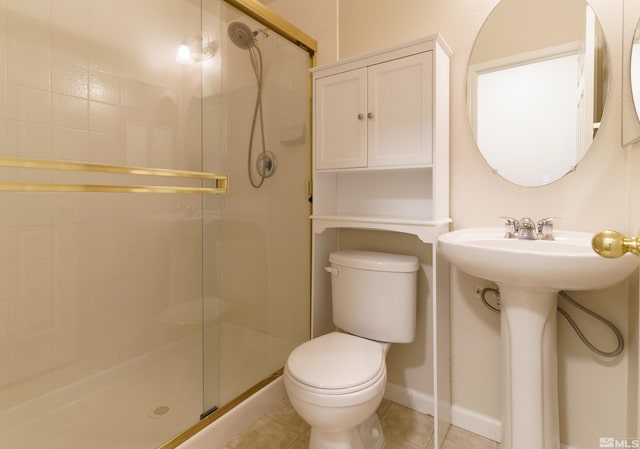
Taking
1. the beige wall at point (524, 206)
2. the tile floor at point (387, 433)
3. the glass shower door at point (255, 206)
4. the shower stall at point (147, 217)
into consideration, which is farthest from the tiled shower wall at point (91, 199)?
the beige wall at point (524, 206)

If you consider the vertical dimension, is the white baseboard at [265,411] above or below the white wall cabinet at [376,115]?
below

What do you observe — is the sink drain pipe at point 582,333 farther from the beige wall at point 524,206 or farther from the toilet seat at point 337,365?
the toilet seat at point 337,365

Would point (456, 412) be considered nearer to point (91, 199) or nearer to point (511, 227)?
point (511, 227)

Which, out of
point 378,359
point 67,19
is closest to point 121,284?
point 67,19

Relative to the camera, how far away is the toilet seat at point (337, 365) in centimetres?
108

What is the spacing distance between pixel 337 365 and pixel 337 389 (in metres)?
0.12

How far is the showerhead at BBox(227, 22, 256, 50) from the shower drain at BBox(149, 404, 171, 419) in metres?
1.72

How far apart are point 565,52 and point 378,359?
1.38 metres

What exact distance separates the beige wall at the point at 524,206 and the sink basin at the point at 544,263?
0.62 feet

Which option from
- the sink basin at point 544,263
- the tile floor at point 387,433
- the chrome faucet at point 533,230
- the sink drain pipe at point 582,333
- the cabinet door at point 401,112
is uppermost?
the cabinet door at point 401,112

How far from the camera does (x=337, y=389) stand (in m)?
1.06

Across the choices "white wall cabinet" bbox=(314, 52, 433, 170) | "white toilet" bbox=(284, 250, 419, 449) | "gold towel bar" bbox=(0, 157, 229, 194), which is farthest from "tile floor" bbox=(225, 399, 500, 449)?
"white wall cabinet" bbox=(314, 52, 433, 170)

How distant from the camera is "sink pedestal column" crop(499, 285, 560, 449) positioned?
1.07m

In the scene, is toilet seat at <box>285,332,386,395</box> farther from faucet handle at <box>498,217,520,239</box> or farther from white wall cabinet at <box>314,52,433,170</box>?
white wall cabinet at <box>314,52,433,170</box>
